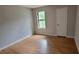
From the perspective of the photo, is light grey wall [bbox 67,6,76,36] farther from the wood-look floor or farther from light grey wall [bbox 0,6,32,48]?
light grey wall [bbox 0,6,32,48]

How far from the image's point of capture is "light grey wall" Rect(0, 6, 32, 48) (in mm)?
4008

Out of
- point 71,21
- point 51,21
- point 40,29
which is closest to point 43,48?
point 71,21

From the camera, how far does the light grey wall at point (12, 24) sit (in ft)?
13.1

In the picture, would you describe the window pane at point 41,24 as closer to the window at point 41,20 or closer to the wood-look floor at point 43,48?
the window at point 41,20

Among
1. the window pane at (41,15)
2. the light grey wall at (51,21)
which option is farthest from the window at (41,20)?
the light grey wall at (51,21)

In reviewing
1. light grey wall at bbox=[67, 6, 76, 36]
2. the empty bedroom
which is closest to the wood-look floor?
the empty bedroom

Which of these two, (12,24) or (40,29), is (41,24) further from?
(12,24)

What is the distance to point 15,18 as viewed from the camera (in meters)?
4.90

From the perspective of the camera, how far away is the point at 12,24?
4.63 m

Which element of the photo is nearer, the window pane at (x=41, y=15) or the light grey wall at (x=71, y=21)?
the light grey wall at (x=71, y=21)
